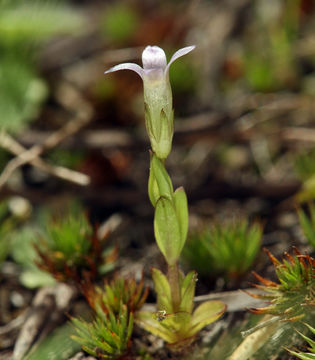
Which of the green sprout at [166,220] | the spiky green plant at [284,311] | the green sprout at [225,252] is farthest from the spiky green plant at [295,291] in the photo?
the green sprout at [225,252]

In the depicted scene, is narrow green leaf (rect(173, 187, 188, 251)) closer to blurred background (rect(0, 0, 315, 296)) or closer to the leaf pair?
the leaf pair

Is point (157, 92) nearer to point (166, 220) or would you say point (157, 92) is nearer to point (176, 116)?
point (166, 220)

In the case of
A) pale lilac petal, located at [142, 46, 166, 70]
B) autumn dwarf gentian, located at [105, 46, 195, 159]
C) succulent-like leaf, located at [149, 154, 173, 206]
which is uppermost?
pale lilac petal, located at [142, 46, 166, 70]

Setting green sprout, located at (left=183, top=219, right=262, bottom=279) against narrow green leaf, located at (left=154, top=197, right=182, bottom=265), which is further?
green sprout, located at (left=183, top=219, right=262, bottom=279)

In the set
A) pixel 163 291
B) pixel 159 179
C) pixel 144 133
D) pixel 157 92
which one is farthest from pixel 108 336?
pixel 144 133

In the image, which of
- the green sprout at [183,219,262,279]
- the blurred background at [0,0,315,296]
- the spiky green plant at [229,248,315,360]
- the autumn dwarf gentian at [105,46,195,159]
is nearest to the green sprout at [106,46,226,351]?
the autumn dwarf gentian at [105,46,195,159]

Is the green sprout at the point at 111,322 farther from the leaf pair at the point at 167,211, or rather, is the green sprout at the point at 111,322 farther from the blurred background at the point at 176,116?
the blurred background at the point at 176,116

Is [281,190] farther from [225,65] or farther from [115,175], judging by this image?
[225,65]
